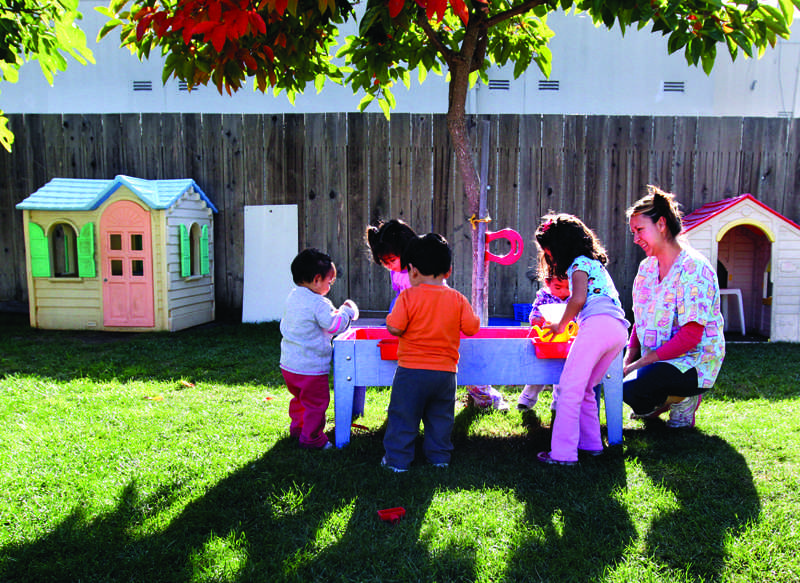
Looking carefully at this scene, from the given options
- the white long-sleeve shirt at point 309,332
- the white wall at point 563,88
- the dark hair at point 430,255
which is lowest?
the white long-sleeve shirt at point 309,332

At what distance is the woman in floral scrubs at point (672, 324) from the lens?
3533 mm

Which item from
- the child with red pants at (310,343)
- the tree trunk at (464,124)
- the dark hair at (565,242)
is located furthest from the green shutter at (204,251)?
the dark hair at (565,242)

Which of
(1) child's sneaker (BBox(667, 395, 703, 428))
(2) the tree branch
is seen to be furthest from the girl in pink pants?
(2) the tree branch

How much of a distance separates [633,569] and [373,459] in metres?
1.47

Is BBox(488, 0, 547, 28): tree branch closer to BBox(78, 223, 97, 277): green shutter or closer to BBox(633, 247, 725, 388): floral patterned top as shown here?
BBox(633, 247, 725, 388): floral patterned top

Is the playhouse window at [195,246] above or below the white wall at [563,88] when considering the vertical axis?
below

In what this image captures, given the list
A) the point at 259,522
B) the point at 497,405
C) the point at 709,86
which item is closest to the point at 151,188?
the point at 497,405

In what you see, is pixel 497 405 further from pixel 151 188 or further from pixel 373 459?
pixel 151 188

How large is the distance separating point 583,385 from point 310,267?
1.70 metres

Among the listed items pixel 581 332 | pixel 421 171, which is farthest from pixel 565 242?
pixel 421 171

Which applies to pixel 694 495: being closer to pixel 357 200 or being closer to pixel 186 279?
pixel 357 200

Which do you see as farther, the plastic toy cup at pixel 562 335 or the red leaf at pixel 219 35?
the plastic toy cup at pixel 562 335

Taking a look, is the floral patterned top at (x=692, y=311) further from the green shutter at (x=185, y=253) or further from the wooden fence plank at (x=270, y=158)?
the green shutter at (x=185, y=253)

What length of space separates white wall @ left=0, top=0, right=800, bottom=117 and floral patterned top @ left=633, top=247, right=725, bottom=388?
25.9 ft
